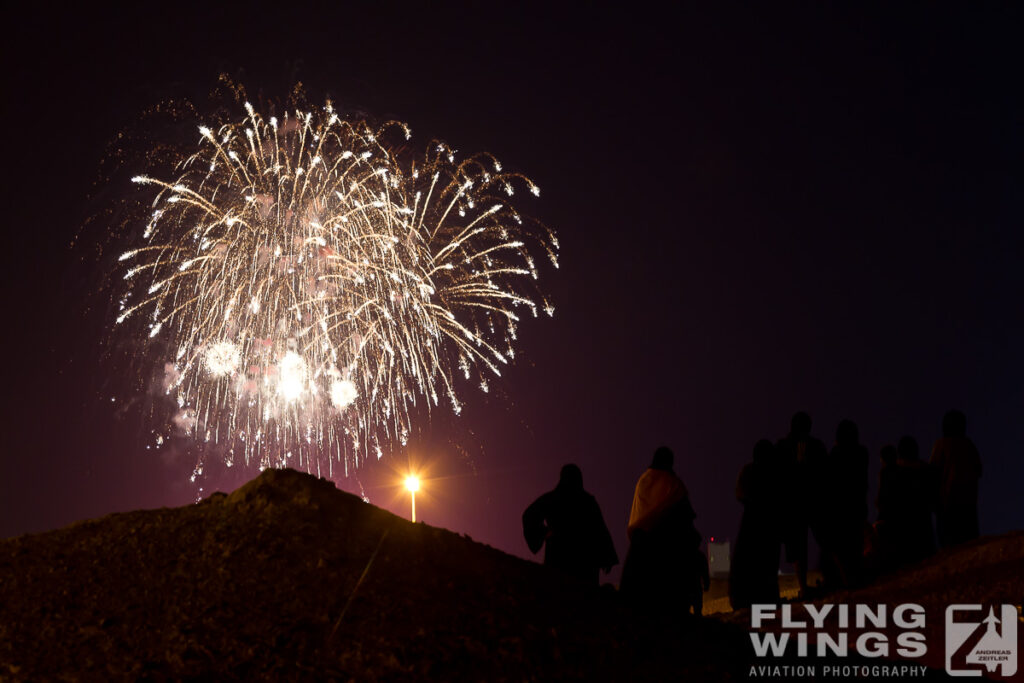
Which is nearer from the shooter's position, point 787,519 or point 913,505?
point 787,519

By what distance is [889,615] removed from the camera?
1042cm

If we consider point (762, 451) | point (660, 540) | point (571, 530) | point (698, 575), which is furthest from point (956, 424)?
point (571, 530)

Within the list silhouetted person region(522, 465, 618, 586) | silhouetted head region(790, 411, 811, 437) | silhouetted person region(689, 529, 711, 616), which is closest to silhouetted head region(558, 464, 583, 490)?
silhouetted person region(522, 465, 618, 586)

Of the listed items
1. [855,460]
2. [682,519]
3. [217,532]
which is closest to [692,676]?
[682,519]

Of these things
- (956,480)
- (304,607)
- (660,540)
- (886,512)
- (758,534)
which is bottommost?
(304,607)

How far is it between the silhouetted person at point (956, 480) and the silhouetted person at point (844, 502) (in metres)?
1.43

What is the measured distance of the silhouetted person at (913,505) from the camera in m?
12.7

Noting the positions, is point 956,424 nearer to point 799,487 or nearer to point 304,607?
point 799,487

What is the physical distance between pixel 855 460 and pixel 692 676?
19.8 ft

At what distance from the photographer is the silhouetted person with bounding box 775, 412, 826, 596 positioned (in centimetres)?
1173

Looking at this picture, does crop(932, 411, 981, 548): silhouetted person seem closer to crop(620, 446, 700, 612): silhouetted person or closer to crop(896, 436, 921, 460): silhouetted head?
crop(896, 436, 921, 460): silhouetted head

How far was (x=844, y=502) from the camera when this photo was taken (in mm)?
11953

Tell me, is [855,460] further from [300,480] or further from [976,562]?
[300,480]

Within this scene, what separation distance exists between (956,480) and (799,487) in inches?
105
